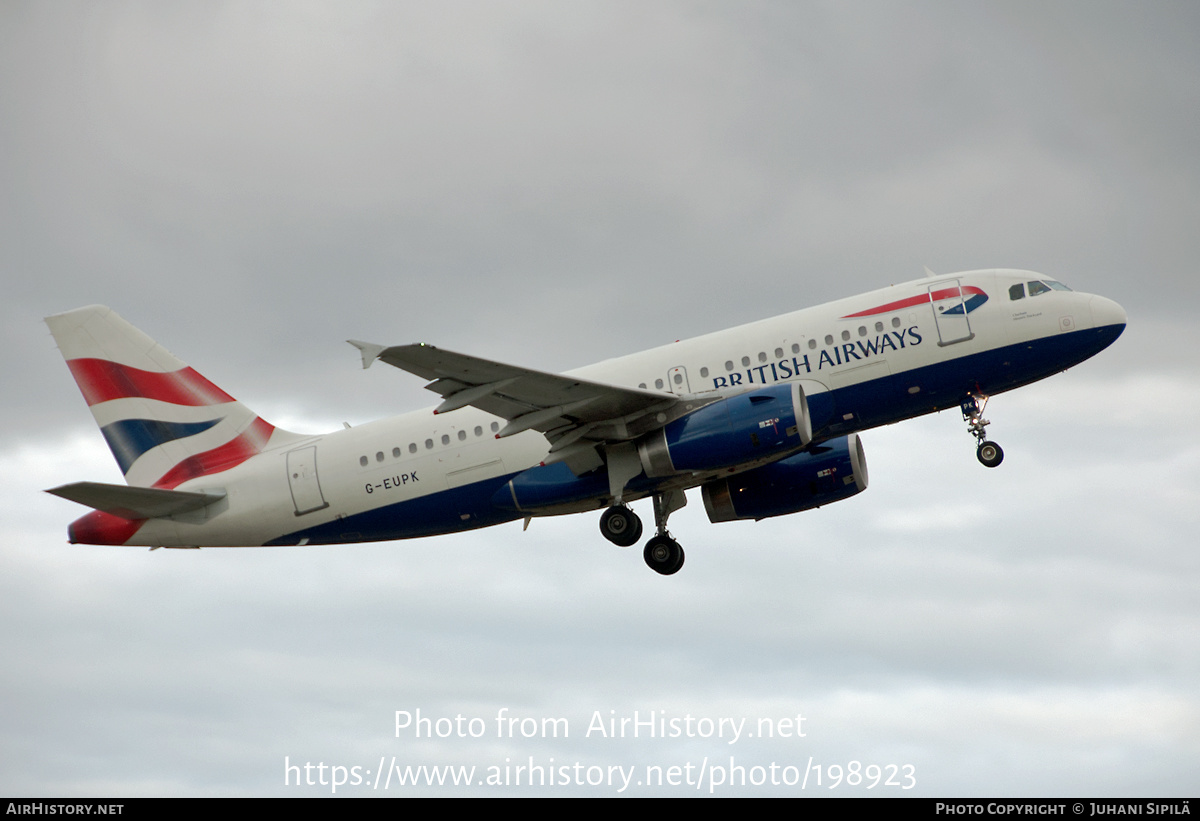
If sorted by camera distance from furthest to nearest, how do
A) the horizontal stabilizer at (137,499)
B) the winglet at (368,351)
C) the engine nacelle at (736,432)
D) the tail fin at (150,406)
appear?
the tail fin at (150,406)
the horizontal stabilizer at (137,499)
the engine nacelle at (736,432)
the winglet at (368,351)

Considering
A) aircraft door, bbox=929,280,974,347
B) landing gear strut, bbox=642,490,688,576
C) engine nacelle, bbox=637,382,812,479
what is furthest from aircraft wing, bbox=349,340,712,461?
aircraft door, bbox=929,280,974,347

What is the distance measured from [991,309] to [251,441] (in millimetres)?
21759

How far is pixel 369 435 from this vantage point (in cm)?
3466

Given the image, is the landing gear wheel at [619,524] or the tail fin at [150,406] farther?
the tail fin at [150,406]

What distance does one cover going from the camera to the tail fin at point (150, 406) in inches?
1432

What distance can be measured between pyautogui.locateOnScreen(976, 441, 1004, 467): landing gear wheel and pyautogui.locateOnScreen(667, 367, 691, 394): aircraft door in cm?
802

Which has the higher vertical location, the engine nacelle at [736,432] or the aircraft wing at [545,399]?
the aircraft wing at [545,399]

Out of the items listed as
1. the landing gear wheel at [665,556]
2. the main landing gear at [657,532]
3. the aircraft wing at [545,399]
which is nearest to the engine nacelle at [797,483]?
the main landing gear at [657,532]

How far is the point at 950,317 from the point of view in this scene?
31078mm

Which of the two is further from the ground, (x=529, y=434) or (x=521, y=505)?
(x=529, y=434)

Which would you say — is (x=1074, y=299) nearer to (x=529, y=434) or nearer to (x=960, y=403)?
(x=960, y=403)

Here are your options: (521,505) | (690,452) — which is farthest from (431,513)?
(690,452)

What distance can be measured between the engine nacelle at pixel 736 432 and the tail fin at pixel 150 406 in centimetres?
1344

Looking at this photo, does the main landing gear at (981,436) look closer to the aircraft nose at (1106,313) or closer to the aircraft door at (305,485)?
the aircraft nose at (1106,313)
